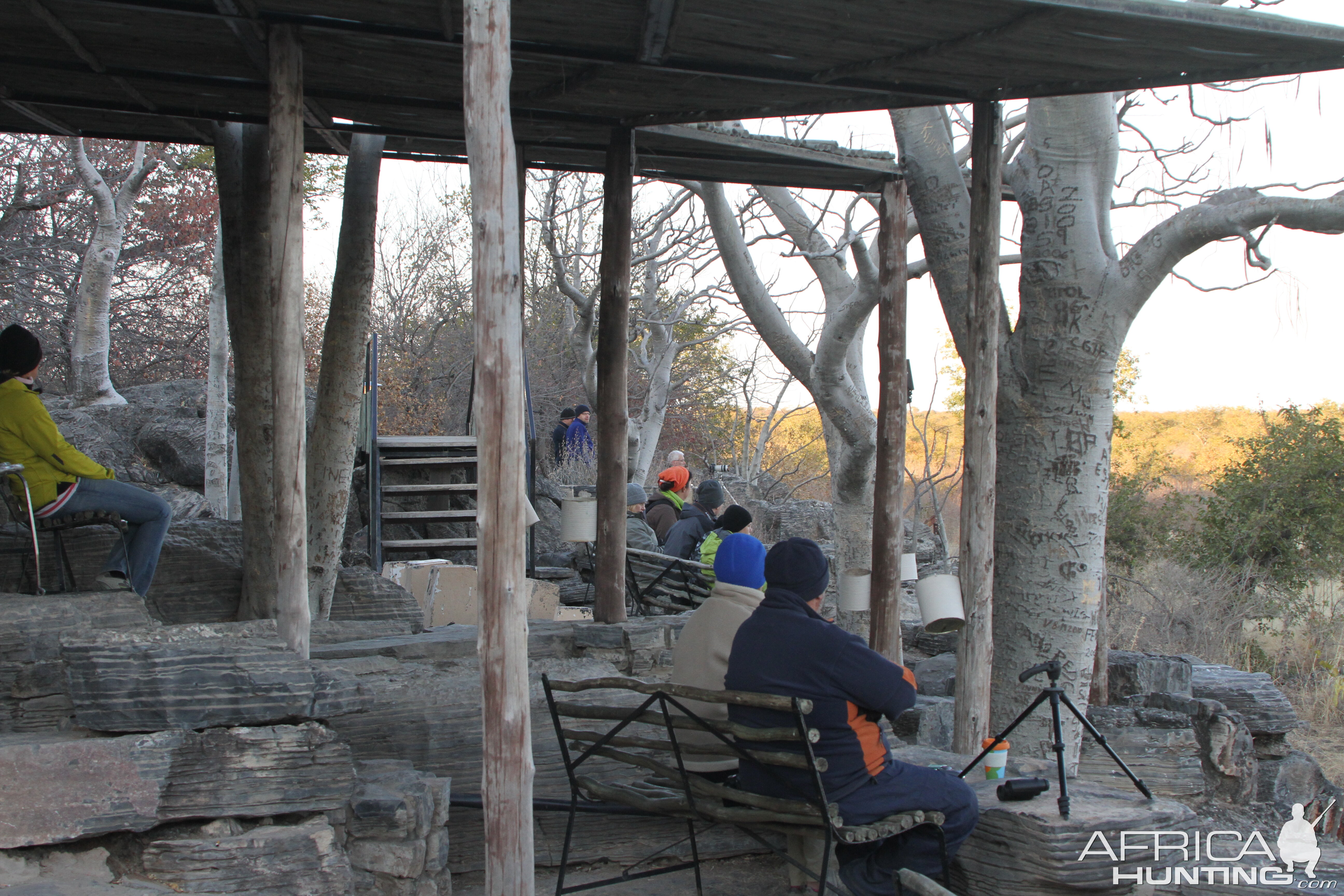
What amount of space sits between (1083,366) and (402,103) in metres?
3.84

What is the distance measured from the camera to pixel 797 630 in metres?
3.27

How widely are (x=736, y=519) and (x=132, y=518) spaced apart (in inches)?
149

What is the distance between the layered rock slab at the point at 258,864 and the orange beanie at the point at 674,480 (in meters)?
6.04

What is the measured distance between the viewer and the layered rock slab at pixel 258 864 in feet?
9.77

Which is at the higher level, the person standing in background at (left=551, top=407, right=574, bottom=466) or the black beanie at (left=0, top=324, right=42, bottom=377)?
the black beanie at (left=0, top=324, right=42, bottom=377)

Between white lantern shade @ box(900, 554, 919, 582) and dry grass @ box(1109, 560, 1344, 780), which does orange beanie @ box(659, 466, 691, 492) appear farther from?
dry grass @ box(1109, 560, 1344, 780)

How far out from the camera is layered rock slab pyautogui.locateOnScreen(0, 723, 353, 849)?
2.88 meters

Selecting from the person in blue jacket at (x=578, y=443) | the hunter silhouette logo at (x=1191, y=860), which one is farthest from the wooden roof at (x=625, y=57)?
the person in blue jacket at (x=578, y=443)

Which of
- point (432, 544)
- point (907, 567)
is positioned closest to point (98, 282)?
point (432, 544)

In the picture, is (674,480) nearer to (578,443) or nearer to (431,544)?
(431,544)

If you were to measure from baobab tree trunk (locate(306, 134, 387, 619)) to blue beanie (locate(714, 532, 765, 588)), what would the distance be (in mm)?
3489

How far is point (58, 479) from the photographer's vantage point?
467cm

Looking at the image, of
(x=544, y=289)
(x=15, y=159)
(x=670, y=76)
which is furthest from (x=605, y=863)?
(x=544, y=289)

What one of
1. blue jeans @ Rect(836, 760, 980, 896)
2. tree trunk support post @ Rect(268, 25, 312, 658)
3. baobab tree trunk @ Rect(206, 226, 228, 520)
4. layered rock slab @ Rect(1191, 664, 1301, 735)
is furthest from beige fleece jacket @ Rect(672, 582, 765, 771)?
baobab tree trunk @ Rect(206, 226, 228, 520)
